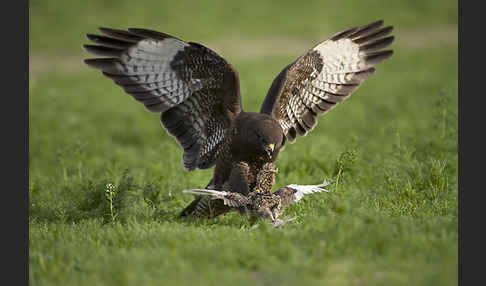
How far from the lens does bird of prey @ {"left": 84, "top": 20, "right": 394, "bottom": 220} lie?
19.2 ft

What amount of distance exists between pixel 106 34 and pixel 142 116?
22.2ft

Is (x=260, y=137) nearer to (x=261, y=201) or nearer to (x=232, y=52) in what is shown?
(x=261, y=201)

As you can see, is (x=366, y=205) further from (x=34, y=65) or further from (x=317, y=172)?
(x=34, y=65)

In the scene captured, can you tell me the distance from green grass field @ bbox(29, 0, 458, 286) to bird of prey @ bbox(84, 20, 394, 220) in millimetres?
596

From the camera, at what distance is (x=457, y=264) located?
424cm

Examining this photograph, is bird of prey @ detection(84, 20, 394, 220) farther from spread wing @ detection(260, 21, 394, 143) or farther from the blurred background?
the blurred background

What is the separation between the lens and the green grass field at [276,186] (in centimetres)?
429

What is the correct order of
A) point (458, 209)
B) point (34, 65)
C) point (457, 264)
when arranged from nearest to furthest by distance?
1. point (457, 264)
2. point (458, 209)
3. point (34, 65)

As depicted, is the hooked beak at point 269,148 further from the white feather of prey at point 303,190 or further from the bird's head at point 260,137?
the white feather of prey at point 303,190

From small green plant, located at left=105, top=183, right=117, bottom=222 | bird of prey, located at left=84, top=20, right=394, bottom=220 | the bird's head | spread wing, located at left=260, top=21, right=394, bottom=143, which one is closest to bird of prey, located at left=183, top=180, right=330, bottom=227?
bird of prey, located at left=84, top=20, right=394, bottom=220

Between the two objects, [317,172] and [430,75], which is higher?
[430,75]

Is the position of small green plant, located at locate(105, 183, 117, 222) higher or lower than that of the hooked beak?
lower

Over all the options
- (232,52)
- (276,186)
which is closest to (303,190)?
(276,186)

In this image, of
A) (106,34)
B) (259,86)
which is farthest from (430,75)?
(106,34)
